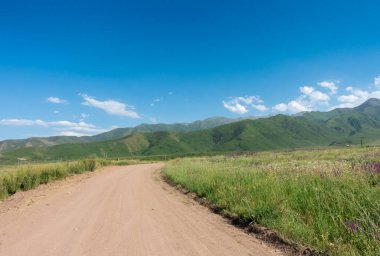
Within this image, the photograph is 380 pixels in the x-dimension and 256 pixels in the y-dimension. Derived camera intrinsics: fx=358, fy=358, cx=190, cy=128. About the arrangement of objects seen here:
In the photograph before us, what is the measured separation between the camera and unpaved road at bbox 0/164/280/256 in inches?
266

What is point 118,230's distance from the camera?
8.38m

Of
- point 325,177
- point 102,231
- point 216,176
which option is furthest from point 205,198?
point 102,231

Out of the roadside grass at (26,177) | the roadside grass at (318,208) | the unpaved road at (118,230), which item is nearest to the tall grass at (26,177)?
the roadside grass at (26,177)

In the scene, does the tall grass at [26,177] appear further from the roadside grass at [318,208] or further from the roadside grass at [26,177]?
the roadside grass at [318,208]

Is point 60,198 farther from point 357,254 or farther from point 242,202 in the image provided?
point 357,254

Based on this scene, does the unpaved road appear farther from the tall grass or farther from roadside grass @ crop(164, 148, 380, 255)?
the tall grass

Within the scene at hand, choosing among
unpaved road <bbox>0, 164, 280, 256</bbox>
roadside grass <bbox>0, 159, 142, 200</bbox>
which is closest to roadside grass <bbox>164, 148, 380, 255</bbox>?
unpaved road <bbox>0, 164, 280, 256</bbox>

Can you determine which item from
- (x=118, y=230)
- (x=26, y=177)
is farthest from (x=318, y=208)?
(x=26, y=177)

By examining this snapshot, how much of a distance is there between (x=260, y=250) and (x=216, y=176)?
30.8ft

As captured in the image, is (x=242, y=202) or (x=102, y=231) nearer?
(x=102, y=231)

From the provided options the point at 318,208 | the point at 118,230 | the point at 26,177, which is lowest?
the point at 118,230

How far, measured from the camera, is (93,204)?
494 inches

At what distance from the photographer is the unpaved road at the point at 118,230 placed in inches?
266

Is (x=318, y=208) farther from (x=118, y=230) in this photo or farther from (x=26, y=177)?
(x=26, y=177)
